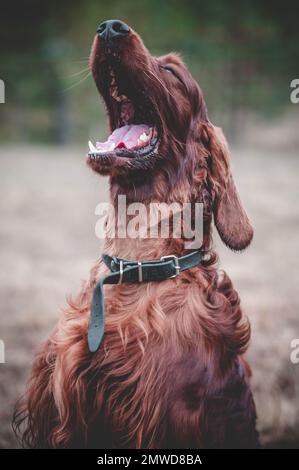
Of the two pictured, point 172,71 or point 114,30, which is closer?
point 114,30

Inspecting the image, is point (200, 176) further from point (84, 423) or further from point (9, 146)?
point (9, 146)

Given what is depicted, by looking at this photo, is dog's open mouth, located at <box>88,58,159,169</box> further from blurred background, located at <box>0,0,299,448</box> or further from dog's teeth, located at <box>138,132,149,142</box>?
blurred background, located at <box>0,0,299,448</box>

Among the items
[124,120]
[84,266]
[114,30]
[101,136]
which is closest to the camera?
[114,30]

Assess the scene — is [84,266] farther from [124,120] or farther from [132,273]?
[132,273]

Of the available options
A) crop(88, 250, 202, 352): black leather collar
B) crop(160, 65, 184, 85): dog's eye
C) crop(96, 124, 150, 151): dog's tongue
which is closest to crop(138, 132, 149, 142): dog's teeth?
crop(96, 124, 150, 151): dog's tongue

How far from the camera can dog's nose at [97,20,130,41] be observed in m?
1.94

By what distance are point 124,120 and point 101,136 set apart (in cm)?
1719

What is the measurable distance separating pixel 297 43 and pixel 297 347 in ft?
41.4

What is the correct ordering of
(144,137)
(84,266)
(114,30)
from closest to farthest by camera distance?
(114,30), (144,137), (84,266)

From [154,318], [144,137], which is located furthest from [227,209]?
[154,318]

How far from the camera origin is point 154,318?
1.95 metres

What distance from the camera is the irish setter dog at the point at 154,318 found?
1.91 metres

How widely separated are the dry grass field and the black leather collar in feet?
2.08
